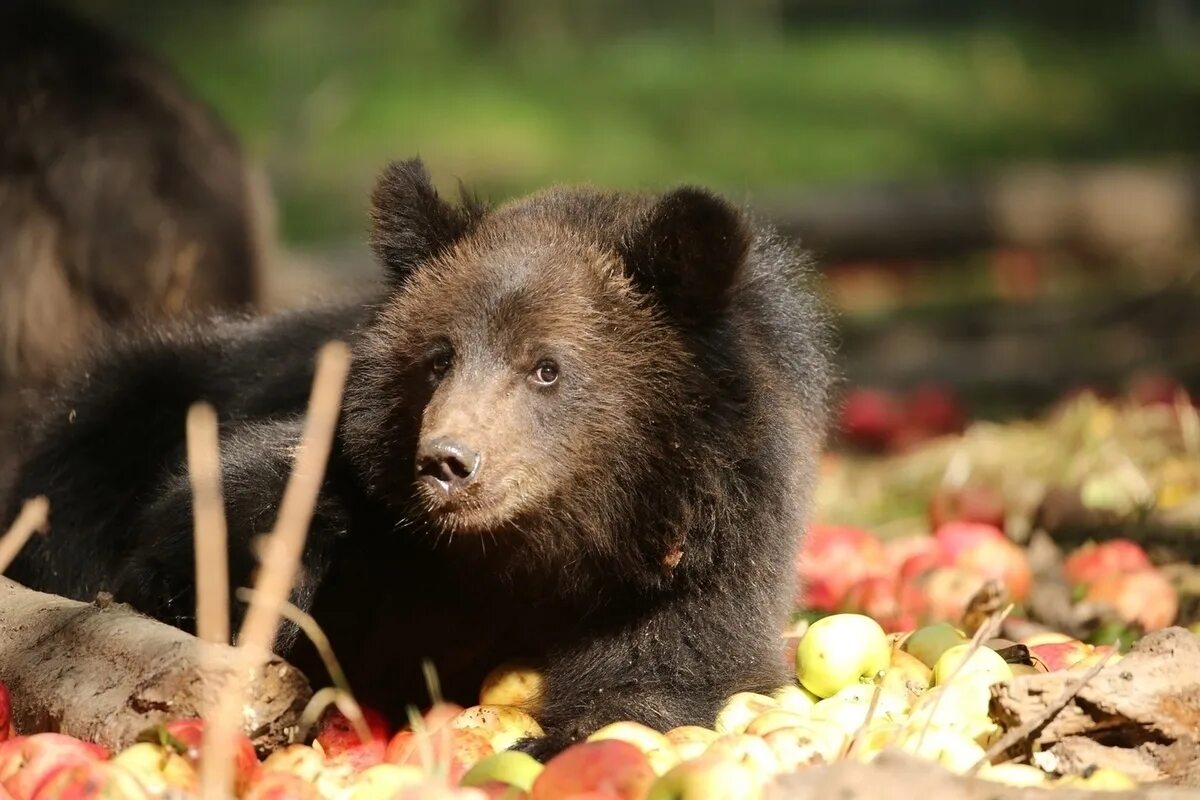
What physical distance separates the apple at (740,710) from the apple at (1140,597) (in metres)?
1.88

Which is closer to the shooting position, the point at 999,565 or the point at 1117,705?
the point at 1117,705

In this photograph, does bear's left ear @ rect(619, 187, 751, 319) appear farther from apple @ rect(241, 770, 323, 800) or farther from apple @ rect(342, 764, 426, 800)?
apple @ rect(241, 770, 323, 800)

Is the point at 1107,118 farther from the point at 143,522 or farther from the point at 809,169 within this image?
the point at 143,522

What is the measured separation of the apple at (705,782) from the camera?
3.06 meters

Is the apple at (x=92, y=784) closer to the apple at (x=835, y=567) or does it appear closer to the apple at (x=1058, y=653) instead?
the apple at (x=1058, y=653)

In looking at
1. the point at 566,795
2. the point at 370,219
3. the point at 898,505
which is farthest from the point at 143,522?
the point at 898,505

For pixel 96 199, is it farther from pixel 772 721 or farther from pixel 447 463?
pixel 772 721

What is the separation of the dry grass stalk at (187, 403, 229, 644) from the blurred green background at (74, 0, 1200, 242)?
11783 mm

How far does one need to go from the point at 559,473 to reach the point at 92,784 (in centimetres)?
150

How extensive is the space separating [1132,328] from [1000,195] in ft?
4.46

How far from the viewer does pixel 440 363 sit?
13.9ft

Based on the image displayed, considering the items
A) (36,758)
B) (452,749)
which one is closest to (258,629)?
(36,758)

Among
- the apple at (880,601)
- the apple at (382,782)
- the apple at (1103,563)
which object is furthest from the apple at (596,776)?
the apple at (1103,563)

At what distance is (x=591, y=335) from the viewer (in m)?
4.23
